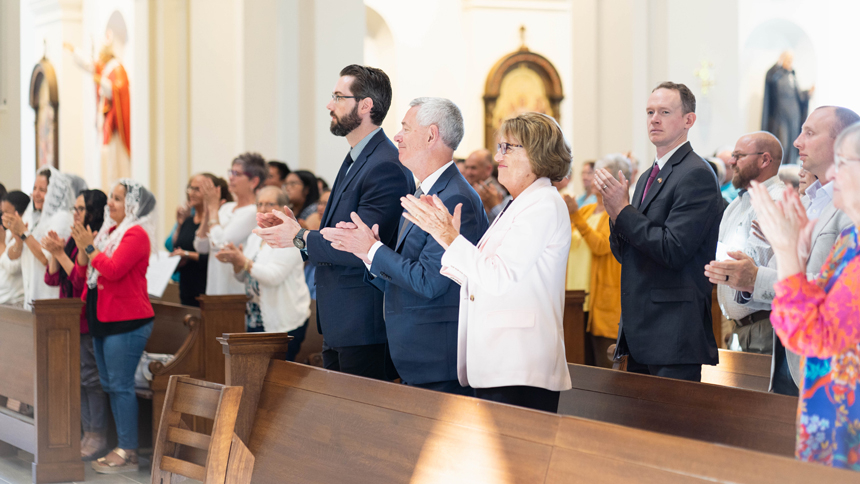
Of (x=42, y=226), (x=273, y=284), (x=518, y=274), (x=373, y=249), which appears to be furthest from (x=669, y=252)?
(x=42, y=226)

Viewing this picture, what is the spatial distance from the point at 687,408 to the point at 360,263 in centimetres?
133

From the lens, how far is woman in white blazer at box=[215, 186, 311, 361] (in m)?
5.29

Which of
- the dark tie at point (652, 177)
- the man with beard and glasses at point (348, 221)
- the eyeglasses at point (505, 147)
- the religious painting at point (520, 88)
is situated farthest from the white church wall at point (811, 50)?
the eyeglasses at point (505, 147)

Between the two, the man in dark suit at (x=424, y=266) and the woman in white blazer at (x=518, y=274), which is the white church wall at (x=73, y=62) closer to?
the man in dark suit at (x=424, y=266)

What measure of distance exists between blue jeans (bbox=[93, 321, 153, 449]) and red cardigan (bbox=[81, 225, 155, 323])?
0.40 ft

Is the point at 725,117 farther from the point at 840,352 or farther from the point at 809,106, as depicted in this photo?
the point at 840,352

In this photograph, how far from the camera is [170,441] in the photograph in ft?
9.71

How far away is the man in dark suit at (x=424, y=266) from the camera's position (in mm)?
3018

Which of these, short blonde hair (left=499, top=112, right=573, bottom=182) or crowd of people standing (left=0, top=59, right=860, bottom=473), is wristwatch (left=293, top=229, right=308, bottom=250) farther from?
short blonde hair (left=499, top=112, right=573, bottom=182)

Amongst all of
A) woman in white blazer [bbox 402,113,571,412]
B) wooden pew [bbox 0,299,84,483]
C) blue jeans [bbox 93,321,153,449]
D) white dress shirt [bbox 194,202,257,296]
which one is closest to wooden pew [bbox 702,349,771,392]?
woman in white blazer [bbox 402,113,571,412]

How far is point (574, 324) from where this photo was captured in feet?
18.0

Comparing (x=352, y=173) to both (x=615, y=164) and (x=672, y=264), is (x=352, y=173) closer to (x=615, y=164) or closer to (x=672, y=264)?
(x=672, y=264)

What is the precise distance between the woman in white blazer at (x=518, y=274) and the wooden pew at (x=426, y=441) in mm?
233

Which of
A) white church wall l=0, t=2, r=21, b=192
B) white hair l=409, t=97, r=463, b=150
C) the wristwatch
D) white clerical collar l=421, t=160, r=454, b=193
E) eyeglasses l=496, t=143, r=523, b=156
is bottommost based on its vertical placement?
the wristwatch
